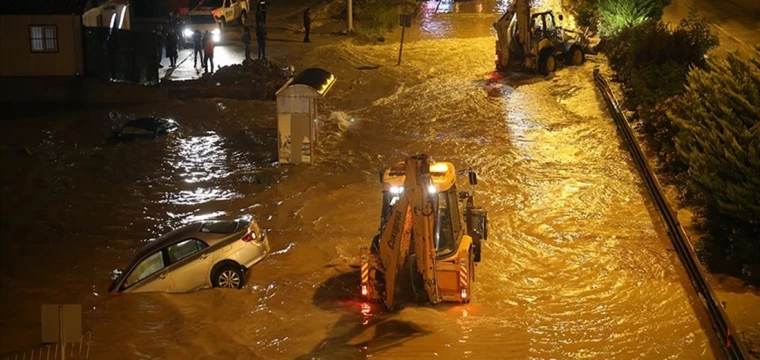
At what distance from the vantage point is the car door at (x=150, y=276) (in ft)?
59.2

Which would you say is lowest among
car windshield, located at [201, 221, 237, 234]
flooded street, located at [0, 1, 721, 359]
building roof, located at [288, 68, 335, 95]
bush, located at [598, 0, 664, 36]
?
flooded street, located at [0, 1, 721, 359]

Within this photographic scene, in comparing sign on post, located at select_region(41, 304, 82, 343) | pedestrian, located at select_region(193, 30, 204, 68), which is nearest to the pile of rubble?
pedestrian, located at select_region(193, 30, 204, 68)

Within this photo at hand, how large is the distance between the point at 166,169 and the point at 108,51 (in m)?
9.10

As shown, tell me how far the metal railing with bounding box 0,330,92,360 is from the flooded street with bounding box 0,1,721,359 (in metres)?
0.25

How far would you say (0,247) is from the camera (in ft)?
69.5

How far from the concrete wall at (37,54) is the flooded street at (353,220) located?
8.81 feet

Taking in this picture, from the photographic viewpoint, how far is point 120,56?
34281 mm

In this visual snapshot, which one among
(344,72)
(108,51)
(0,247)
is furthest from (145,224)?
(344,72)

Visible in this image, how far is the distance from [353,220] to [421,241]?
25.1 feet

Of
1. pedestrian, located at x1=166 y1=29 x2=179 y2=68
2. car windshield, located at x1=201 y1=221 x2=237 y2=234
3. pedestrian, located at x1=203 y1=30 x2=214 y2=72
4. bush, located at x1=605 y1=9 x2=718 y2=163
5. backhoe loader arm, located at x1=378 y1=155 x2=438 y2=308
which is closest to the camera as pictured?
backhoe loader arm, located at x1=378 y1=155 x2=438 y2=308

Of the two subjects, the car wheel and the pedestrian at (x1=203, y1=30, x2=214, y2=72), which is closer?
the car wheel

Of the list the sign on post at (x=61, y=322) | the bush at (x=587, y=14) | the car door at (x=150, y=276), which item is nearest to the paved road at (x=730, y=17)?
the bush at (x=587, y=14)

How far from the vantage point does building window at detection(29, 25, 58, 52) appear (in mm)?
34031

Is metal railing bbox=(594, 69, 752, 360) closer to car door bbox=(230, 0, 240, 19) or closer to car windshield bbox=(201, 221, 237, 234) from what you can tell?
car windshield bbox=(201, 221, 237, 234)
